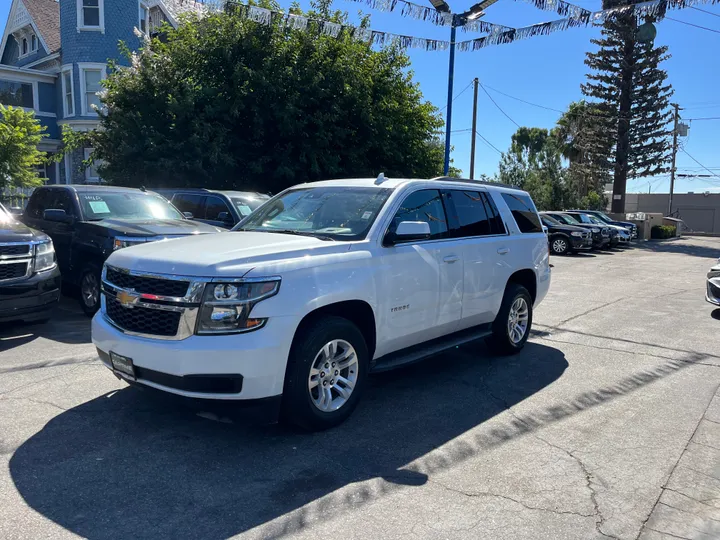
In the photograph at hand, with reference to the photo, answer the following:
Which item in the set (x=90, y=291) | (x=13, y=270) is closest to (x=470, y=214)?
(x=13, y=270)

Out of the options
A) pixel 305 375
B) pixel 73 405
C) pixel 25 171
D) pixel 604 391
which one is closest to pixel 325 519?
pixel 305 375

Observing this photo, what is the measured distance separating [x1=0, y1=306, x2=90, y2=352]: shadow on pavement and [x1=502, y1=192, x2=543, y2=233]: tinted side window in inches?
206

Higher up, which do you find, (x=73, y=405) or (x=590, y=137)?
(x=590, y=137)

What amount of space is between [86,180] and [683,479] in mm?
26098

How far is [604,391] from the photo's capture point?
5.60 m

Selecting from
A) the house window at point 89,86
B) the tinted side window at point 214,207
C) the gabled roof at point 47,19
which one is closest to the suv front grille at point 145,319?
the tinted side window at point 214,207

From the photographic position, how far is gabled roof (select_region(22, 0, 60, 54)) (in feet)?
91.0

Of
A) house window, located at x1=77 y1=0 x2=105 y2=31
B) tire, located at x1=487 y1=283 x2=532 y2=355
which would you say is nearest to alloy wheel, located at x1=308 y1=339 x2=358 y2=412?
tire, located at x1=487 y1=283 x2=532 y2=355

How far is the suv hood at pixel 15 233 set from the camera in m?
6.85

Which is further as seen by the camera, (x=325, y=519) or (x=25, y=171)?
(x=25, y=171)

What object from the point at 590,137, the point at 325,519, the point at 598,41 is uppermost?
the point at 598,41

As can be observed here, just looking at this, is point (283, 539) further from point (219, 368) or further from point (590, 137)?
point (590, 137)

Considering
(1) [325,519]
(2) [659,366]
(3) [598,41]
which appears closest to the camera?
(1) [325,519]

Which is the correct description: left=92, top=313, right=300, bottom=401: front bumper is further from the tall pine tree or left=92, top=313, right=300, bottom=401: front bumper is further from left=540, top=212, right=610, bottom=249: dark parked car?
the tall pine tree
